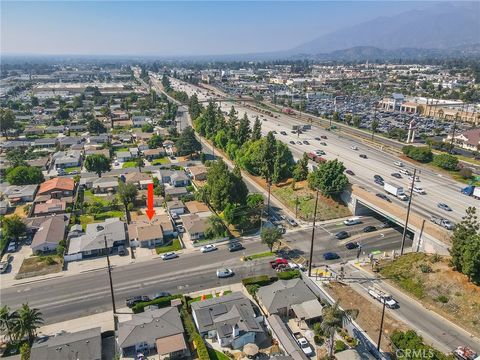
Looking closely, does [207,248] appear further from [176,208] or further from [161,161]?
[161,161]

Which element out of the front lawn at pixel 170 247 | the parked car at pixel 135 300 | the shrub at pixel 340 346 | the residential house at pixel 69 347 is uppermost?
the residential house at pixel 69 347

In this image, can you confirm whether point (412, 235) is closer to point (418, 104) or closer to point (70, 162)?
point (70, 162)

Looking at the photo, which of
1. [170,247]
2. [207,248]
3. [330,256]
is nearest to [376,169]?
[330,256]

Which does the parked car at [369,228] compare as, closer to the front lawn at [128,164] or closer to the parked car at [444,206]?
the parked car at [444,206]

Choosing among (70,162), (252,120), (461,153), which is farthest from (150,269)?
(252,120)

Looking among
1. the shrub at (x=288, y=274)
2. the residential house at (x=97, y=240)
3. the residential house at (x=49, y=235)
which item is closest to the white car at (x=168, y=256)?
the residential house at (x=97, y=240)

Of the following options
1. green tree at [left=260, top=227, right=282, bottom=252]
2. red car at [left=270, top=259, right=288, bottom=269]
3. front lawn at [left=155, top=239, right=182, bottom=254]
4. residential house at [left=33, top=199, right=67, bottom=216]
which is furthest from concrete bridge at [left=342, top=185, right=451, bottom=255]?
residential house at [left=33, top=199, right=67, bottom=216]
